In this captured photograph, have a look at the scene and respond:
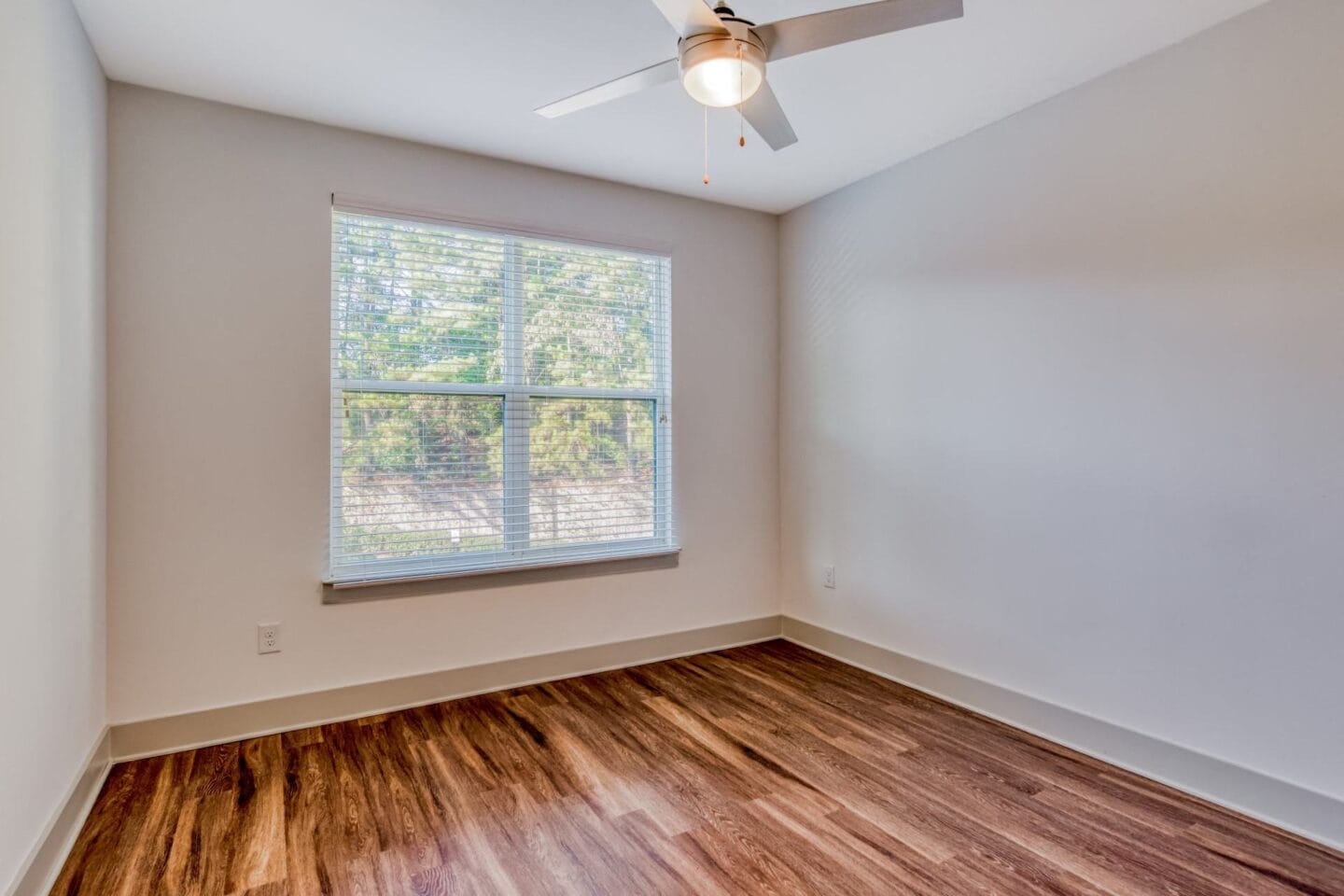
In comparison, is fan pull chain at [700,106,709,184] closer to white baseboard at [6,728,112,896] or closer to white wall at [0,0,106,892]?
white wall at [0,0,106,892]

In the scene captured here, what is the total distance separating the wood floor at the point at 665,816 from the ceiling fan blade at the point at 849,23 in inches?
82.4

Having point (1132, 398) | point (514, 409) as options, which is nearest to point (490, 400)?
point (514, 409)

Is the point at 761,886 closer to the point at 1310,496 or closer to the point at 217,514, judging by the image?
the point at 1310,496

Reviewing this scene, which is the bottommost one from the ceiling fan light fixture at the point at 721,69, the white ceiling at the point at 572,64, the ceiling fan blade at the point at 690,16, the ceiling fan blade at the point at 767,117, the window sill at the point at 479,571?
the window sill at the point at 479,571

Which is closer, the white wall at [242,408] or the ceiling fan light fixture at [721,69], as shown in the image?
the ceiling fan light fixture at [721,69]

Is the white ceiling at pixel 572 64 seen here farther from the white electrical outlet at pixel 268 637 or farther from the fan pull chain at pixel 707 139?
the white electrical outlet at pixel 268 637

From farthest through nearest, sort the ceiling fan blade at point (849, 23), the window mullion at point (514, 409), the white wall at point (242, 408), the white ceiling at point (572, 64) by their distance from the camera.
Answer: the window mullion at point (514, 409) < the white wall at point (242, 408) < the white ceiling at point (572, 64) < the ceiling fan blade at point (849, 23)

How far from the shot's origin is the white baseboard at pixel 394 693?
2582 mm

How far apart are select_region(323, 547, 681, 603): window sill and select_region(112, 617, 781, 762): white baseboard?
417 millimetres

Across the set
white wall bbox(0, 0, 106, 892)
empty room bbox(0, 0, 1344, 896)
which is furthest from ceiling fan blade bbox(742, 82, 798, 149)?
white wall bbox(0, 0, 106, 892)

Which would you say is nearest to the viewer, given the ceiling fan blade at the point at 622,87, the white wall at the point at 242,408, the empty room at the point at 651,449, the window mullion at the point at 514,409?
the ceiling fan blade at the point at 622,87

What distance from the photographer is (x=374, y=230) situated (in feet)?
9.76

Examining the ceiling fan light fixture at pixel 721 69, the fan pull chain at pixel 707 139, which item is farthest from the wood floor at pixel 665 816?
the fan pull chain at pixel 707 139

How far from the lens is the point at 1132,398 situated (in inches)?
95.6
